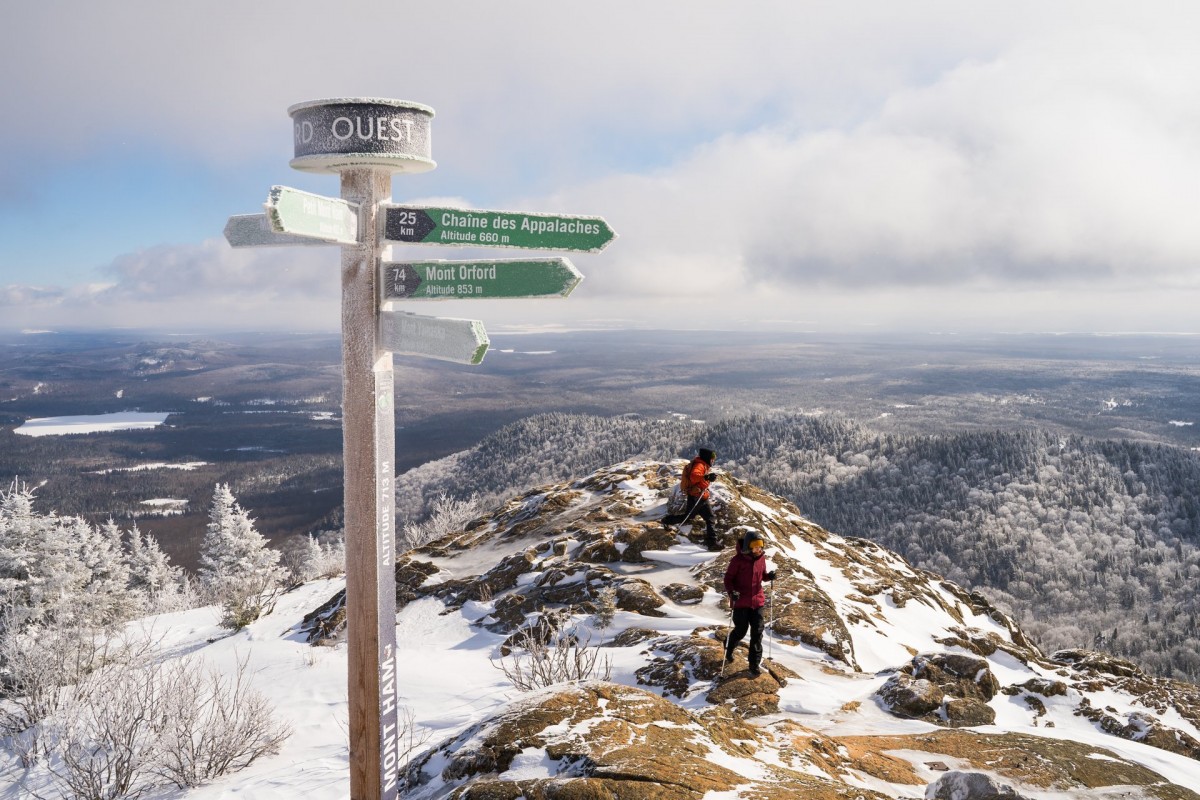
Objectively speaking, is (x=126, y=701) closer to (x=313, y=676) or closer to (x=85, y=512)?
(x=313, y=676)

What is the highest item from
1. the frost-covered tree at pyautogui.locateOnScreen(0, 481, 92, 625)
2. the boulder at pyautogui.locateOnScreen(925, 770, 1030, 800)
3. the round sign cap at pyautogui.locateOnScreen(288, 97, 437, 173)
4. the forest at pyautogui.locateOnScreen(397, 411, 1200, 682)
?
the round sign cap at pyautogui.locateOnScreen(288, 97, 437, 173)

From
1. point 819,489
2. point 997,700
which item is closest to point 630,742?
point 997,700

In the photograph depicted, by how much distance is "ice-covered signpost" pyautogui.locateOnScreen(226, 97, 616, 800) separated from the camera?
12.2ft

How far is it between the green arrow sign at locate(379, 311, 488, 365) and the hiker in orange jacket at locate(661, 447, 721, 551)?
1129 centimetres

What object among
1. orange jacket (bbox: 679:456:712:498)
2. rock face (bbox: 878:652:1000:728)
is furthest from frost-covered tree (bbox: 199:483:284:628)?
rock face (bbox: 878:652:1000:728)

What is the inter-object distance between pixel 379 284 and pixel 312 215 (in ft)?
2.14

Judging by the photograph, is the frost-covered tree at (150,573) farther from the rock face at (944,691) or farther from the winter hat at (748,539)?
the rock face at (944,691)

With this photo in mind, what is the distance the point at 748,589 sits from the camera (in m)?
9.23

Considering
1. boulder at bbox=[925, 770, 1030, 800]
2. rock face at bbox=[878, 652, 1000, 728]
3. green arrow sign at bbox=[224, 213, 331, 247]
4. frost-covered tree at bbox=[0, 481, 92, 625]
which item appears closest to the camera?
green arrow sign at bbox=[224, 213, 331, 247]

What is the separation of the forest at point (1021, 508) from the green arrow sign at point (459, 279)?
353 feet

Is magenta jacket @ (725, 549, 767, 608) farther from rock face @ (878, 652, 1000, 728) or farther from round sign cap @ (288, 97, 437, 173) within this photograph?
round sign cap @ (288, 97, 437, 173)

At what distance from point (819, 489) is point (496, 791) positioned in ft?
438

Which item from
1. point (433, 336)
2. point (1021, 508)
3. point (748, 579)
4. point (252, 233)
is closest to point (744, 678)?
point (748, 579)

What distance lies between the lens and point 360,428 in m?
3.97
